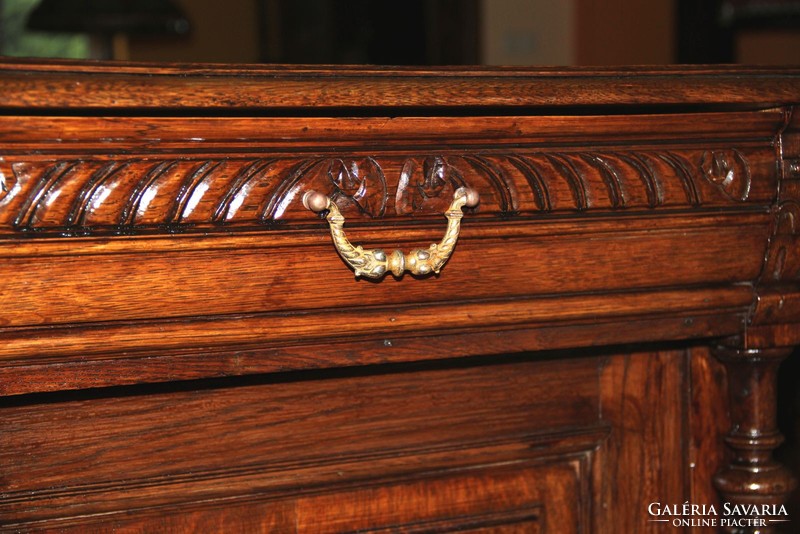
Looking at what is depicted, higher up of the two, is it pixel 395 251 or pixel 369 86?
pixel 369 86

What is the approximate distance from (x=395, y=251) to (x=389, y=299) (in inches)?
1.7

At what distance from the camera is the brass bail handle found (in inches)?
24.6

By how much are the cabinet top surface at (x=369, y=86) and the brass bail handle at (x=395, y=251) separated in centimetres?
6

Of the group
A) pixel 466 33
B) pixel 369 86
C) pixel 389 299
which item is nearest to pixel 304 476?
pixel 389 299

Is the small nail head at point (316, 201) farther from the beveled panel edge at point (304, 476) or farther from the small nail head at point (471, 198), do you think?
the beveled panel edge at point (304, 476)

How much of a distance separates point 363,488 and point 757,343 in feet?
1.13

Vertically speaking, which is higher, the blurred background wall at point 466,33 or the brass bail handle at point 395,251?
the blurred background wall at point 466,33

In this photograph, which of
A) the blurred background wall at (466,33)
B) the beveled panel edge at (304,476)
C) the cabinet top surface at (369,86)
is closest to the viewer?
the cabinet top surface at (369,86)

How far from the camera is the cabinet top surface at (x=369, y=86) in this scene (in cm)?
56

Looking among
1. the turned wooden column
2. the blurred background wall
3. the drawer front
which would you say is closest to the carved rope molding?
the drawer front

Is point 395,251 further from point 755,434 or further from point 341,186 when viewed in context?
point 755,434

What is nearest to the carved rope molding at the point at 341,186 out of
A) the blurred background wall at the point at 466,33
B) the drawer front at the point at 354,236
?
the drawer front at the point at 354,236

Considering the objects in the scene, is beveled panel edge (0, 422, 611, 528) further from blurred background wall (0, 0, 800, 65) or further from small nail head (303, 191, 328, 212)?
blurred background wall (0, 0, 800, 65)

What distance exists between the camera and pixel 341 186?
0.64 metres
